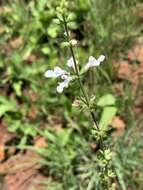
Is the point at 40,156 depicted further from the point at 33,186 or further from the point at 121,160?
the point at 121,160

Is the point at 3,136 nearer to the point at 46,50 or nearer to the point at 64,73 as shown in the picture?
the point at 46,50

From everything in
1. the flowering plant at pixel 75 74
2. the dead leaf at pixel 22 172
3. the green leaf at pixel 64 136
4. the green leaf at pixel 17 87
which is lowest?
the flowering plant at pixel 75 74

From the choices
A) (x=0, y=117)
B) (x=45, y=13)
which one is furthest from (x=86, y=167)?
(x=45, y=13)

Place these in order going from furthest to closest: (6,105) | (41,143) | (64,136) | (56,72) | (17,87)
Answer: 1. (17,87)
2. (6,105)
3. (41,143)
4. (64,136)
5. (56,72)

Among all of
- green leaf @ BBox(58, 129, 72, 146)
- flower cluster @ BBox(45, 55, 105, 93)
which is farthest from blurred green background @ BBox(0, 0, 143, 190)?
flower cluster @ BBox(45, 55, 105, 93)

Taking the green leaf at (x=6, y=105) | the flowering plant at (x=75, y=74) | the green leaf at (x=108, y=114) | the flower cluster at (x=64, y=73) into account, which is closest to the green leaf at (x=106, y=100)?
the green leaf at (x=108, y=114)

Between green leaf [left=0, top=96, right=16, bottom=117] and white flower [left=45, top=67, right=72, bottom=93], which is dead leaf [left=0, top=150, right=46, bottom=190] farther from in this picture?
white flower [left=45, top=67, right=72, bottom=93]

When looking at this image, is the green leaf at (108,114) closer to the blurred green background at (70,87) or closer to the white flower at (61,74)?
the blurred green background at (70,87)

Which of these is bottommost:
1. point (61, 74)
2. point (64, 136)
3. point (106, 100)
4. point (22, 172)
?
point (61, 74)

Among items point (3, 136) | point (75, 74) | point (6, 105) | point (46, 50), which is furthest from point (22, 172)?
point (75, 74)
